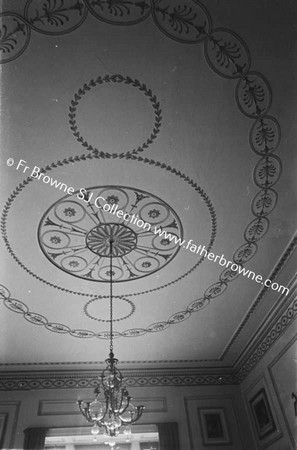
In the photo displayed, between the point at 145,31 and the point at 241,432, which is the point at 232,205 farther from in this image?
the point at 241,432

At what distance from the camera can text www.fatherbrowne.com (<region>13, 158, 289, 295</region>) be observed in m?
2.88

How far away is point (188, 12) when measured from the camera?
2.18 m

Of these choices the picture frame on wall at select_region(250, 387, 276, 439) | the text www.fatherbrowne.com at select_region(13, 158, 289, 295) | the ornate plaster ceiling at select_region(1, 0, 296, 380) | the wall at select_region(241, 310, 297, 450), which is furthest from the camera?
the picture frame on wall at select_region(250, 387, 276, 439)

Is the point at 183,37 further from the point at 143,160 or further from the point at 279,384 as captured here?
the point at 279,384

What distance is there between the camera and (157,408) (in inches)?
206

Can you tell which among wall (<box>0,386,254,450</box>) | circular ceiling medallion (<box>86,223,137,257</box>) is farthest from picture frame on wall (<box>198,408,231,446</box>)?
circular ceiling medallion (<box>86,223,137,257</box>)

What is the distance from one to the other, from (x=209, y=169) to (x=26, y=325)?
2.88 meters

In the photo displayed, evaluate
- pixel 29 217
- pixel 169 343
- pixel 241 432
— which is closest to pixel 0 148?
pixel 29 217

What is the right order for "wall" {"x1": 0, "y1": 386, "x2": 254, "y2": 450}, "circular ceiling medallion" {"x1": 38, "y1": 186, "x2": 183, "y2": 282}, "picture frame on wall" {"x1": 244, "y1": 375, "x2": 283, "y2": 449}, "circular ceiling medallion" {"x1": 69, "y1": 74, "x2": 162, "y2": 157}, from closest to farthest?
"circular ceiling medallion" {"x1": 69, "y1": 74, "x2": 162, "y2": 157}, "circular ceiling medallion" {"x1": 38, "y1": 186, "x2": 183, "y2": 282}, "picture frame on wall" {"x1": 244, "y1": 375, "x2": 283, "y2": 449}, "wall" {"x1": 0, "y1": 386, "x2": 254, "y2": 450}

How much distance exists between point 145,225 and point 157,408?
3.14 meters

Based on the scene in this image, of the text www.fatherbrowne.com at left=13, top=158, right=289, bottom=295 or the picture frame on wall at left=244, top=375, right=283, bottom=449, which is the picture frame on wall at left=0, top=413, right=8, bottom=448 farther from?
A: the text www.fatherbrowne.com at left=13, top=158, right=289, bottom=295

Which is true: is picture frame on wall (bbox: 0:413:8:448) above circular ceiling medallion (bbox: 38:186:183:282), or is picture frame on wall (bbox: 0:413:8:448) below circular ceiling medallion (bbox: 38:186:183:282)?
below

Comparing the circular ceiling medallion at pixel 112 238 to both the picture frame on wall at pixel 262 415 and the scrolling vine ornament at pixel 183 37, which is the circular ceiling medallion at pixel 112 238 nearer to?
the scrolling vine ornament at pixel 183 37

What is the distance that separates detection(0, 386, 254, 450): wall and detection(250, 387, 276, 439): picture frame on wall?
27 cm
